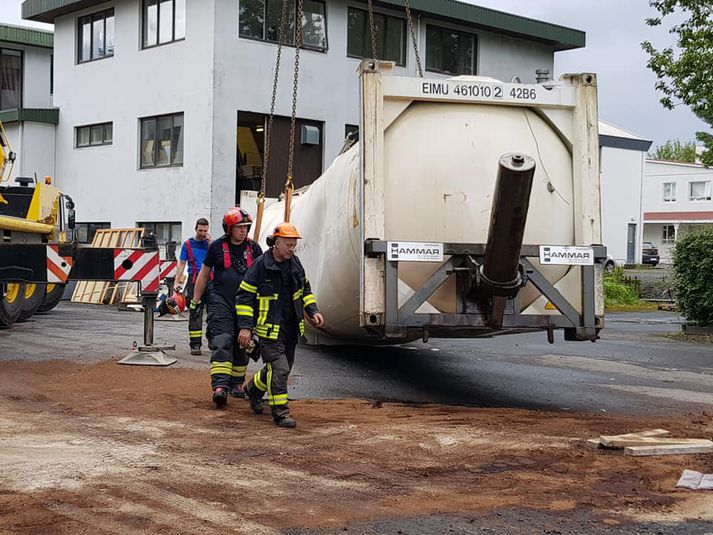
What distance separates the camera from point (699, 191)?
6525 cm

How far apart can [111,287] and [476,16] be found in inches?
547

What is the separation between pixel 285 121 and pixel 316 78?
155cm

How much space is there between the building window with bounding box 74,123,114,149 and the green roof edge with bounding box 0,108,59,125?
1060 mm

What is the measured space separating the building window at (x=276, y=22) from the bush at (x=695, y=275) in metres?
11.9

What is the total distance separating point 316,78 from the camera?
81.9 ft

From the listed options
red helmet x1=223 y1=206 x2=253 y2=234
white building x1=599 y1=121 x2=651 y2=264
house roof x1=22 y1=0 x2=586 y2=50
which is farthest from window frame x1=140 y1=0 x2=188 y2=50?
white building x1=599 y1=121 x2=651 y2=264

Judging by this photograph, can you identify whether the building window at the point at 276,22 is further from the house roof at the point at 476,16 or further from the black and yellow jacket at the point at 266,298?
the black and yellow jacket at the point at 266,298

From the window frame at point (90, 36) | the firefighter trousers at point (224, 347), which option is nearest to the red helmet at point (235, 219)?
the firefighter trousers at point (224, 347)

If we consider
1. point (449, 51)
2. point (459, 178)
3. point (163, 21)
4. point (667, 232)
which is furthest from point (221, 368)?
point (667, 232)

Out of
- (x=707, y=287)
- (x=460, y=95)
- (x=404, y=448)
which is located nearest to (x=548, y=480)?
(x=404, y=448)

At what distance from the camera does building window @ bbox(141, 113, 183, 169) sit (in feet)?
79.4

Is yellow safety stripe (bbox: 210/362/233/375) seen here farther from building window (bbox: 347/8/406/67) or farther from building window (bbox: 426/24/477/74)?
building window (bbox: 426/24/477/74)

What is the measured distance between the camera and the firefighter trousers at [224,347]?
8.34 m

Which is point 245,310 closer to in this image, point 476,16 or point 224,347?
point 224,347
